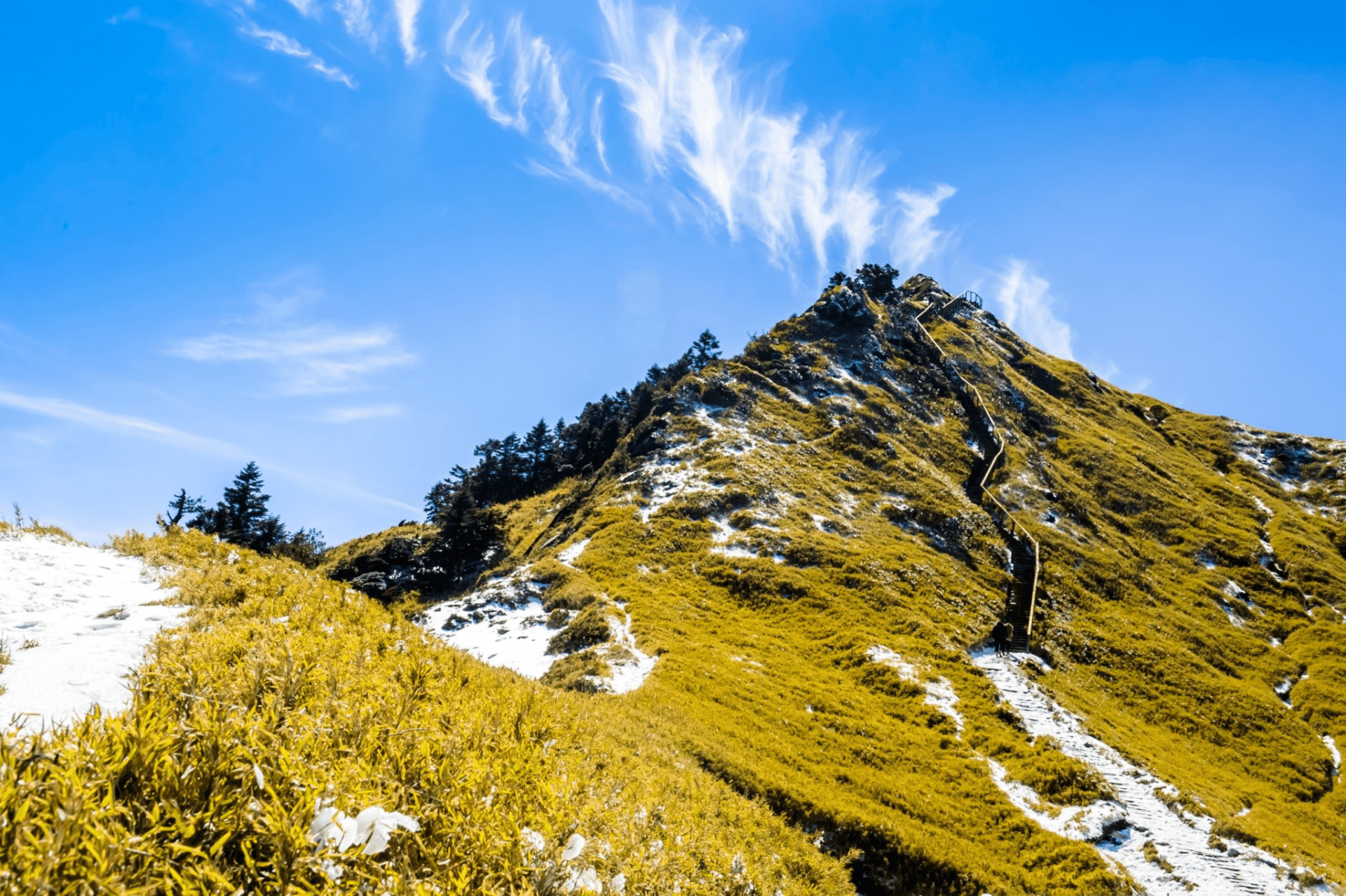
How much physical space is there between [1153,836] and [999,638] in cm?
1224

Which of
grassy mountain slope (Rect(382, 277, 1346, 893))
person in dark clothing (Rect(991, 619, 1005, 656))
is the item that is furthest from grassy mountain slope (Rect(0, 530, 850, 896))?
person in dark clothing (Rect(991, 619, 1005, 656))

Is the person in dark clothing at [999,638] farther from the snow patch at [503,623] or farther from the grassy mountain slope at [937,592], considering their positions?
the snow patch at [503,623]

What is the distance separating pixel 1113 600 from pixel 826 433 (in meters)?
23.6

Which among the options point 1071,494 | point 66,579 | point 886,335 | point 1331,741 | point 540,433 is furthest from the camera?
point 540,433

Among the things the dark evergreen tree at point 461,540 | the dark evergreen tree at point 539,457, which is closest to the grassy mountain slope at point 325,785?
the dark evergreen tree at point 461,540

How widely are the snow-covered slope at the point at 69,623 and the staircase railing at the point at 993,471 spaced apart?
111 ft

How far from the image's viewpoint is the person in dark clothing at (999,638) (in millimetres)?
28025

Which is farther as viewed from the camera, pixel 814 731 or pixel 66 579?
pixel 814 731

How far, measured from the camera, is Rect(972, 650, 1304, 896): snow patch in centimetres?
1521

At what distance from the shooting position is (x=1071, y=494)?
49.0 metres

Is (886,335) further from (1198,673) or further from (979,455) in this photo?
(1198,673)

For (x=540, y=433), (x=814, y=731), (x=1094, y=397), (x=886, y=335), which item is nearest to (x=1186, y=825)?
(x=814, y=731)

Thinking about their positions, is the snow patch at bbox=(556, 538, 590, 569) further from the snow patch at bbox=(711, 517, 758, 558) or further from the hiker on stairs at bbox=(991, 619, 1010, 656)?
the hiker on stairs at bbox=(991, 619, 1010, 656)

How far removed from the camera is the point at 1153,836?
654 inches
